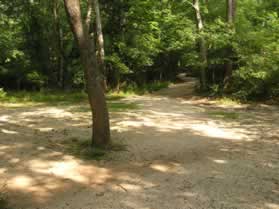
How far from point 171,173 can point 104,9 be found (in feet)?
42.6

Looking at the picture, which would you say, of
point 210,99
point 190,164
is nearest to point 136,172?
point 190,164

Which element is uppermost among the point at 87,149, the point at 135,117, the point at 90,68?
the point at 90,68

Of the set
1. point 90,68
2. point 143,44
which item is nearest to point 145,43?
point 143,44

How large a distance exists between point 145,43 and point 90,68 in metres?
11.2

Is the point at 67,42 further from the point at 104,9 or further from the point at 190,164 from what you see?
the point at 190,164

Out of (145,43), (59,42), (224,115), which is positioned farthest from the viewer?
(59,42)

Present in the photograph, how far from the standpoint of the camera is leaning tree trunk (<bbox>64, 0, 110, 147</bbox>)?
5.48 m

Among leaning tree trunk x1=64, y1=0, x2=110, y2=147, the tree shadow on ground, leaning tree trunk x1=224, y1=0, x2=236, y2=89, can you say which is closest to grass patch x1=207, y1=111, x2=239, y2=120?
the tree shadow on ground

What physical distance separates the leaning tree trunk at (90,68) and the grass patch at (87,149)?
211 mm

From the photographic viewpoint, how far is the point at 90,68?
219 inches

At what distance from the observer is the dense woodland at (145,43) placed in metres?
12.4

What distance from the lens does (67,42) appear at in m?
18.7

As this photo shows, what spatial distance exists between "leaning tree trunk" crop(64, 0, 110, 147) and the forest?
2cm

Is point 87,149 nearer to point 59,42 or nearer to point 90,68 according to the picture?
point 90,68
